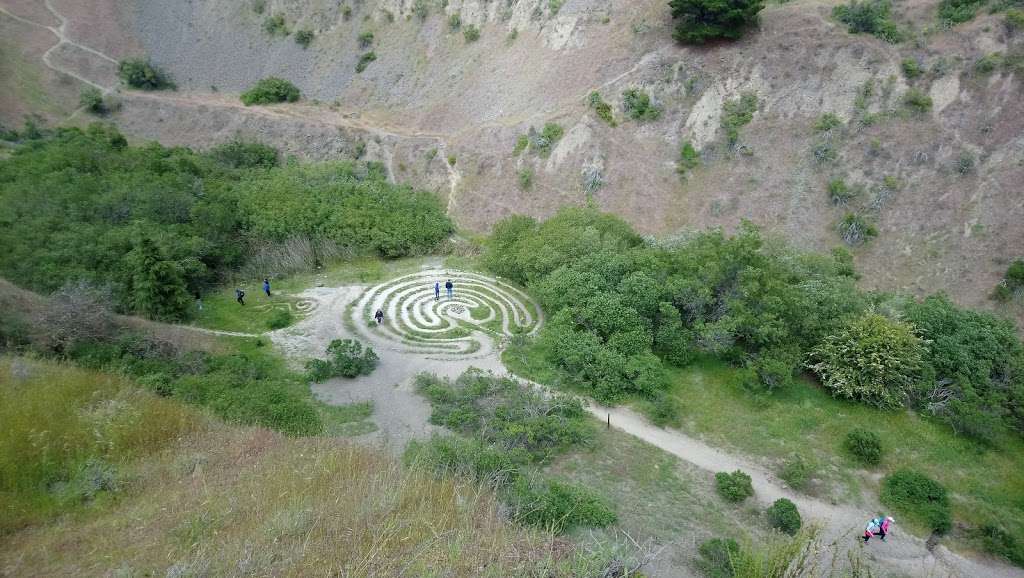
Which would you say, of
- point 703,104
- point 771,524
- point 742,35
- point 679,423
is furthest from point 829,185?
point 771,524

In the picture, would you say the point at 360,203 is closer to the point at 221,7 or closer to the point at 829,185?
the point at 829,185

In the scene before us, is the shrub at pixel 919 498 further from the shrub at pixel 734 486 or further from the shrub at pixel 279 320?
the shrub at pixel 279 320

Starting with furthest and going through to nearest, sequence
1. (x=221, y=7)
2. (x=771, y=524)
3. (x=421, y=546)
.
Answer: (x=221, y=7), (x=771, y=524), (x=421, y=546)

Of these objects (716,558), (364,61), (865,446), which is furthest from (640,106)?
(716,558)

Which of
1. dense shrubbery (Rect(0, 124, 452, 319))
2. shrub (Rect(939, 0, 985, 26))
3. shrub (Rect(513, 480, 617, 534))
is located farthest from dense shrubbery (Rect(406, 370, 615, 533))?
shrub (Rect(939, 0, 985, 26))

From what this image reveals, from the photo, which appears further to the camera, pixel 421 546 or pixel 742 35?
pixel 742 35

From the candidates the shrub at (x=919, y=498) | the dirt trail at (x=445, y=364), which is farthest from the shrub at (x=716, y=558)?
the shrub at (x=919, y=498)
